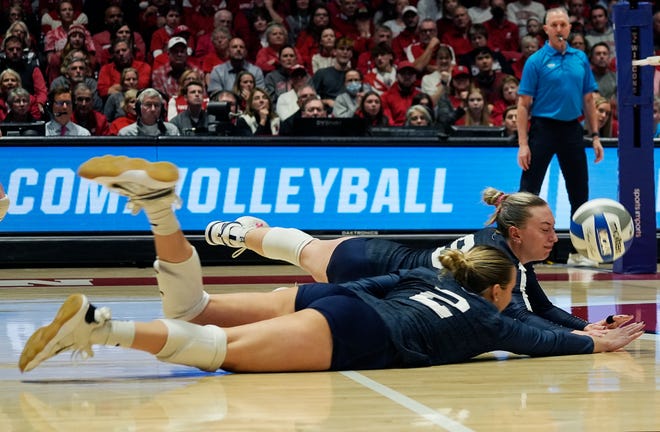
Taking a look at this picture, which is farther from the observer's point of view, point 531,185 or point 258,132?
point 258,132

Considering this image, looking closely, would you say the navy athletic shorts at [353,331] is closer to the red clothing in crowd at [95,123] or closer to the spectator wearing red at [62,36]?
the red clothing in crowd at [95,123]

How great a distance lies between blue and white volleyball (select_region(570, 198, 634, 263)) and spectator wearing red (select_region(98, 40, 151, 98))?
7.34m

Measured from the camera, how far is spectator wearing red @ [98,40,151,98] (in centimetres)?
1355

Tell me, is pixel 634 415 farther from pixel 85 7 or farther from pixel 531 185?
pixel 85 7

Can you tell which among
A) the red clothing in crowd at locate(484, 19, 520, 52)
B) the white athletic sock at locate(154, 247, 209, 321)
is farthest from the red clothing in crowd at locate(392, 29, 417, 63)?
the white athletic sock at locate(154, 247, 209, 321)

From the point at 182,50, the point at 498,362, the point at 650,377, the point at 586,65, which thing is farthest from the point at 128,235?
the point at 650,377

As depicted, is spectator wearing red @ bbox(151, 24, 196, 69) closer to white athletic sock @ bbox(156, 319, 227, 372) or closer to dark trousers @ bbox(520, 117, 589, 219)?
dark trousers @ bbox(520, 117, 589, 219)

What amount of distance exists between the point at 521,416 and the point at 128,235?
7654 millimetres

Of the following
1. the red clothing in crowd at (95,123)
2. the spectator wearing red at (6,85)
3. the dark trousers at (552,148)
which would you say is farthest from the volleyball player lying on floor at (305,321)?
the spectator wearing red at (6,85)

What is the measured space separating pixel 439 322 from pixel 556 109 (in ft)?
18.3

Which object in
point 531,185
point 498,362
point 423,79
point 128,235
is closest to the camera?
point 498,362

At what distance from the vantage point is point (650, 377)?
16.2 ft

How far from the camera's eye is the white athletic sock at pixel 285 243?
21.4 ft

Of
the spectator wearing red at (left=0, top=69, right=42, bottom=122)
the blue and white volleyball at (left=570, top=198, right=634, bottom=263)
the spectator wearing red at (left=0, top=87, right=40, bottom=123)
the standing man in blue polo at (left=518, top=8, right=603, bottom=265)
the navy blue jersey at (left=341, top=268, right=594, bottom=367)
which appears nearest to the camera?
the navy blue jersey at (left=341, top=268, right=594, bottom=367)
